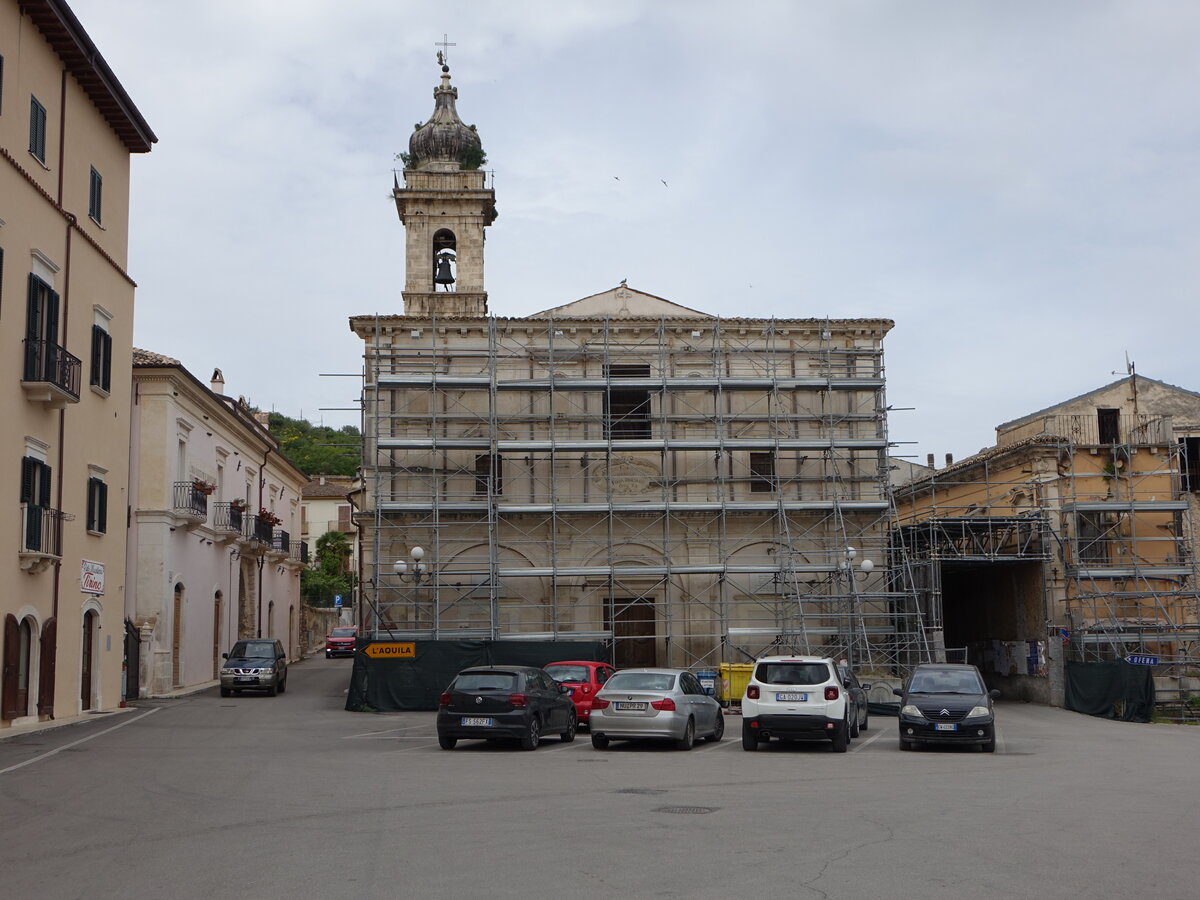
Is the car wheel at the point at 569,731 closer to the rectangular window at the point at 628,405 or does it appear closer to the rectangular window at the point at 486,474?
the rectangular window at the point at 486,474

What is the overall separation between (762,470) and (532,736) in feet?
57.8

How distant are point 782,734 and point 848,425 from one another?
1810cm

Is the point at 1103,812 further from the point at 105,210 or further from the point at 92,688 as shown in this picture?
the point at 105,210

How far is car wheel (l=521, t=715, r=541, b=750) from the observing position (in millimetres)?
18572

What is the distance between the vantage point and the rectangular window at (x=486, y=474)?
110 feet

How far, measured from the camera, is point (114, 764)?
16547mm

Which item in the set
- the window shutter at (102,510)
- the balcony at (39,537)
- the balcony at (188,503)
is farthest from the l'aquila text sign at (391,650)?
the balcony at (188,503)

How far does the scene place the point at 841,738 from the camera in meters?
18.5

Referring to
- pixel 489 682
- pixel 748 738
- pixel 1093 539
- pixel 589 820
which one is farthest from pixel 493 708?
pixel 1093 539

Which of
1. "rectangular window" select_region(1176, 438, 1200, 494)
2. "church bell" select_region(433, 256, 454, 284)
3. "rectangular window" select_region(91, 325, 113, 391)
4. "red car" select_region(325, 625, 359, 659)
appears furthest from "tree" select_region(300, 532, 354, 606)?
"rectangular window" select_region(1176, 438, 1200, 494)

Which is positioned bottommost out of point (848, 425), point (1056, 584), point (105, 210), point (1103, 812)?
point (1103, 812)

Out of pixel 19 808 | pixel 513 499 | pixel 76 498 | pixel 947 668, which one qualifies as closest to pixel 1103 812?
pixel 947 668

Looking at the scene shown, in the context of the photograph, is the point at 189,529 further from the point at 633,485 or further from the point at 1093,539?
the point at 1093,539

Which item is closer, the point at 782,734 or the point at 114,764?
the point at 114,764
